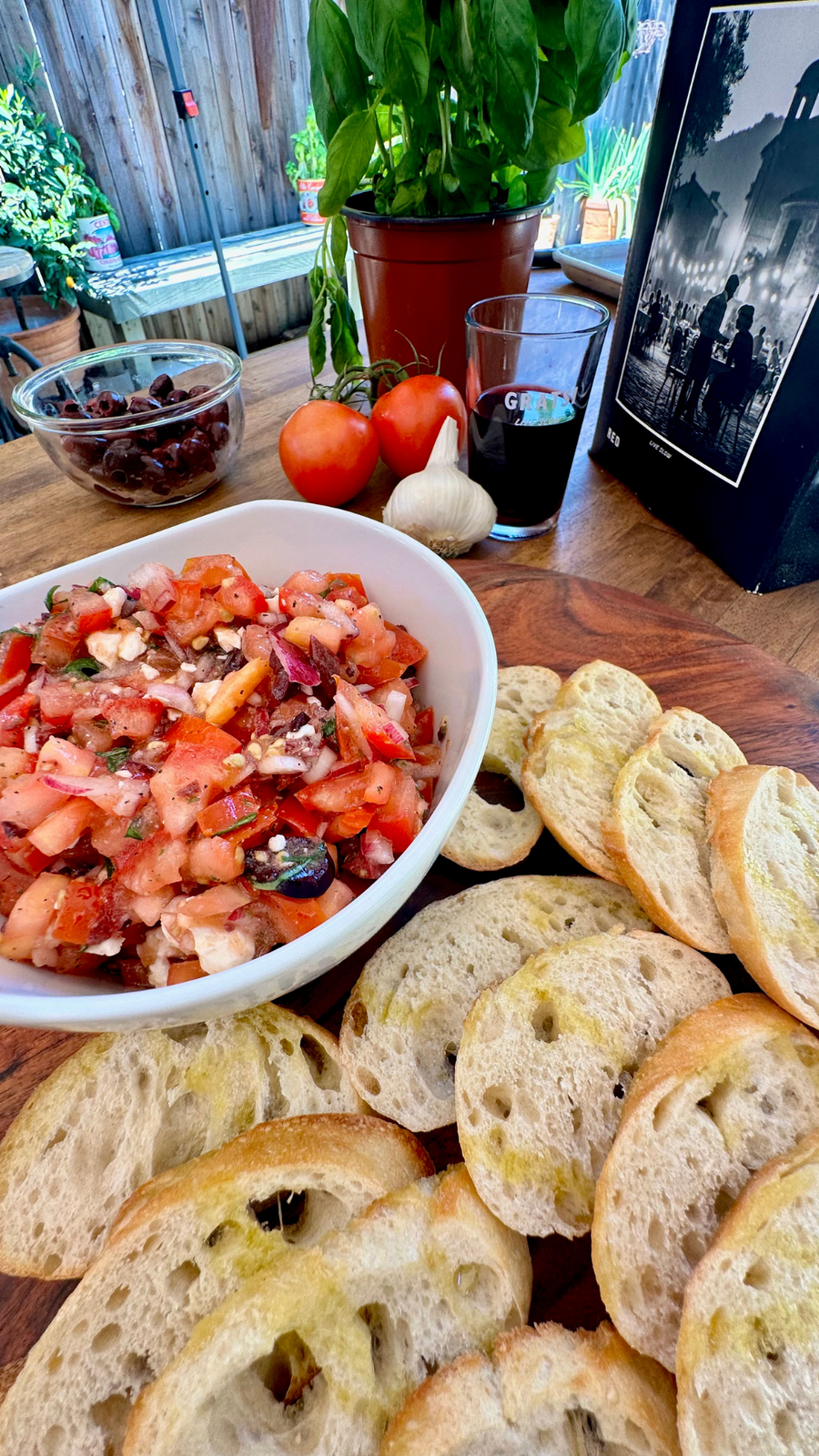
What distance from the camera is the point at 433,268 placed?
8.14 feet

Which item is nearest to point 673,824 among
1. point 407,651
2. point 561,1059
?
point 561,1059

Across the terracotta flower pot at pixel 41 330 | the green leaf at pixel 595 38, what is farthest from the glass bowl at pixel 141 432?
the terracotta flower pot at pixel 41 330

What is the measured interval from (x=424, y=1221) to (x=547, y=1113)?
0.85 feet

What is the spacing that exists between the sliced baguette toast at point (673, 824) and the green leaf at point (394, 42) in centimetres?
189

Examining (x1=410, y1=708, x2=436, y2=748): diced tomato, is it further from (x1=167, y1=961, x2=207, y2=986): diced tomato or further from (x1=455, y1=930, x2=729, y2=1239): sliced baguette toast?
(x1=167, y1=961, x2=207, y2=986): diced tomato

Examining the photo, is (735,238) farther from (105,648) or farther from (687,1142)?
(687,1142)

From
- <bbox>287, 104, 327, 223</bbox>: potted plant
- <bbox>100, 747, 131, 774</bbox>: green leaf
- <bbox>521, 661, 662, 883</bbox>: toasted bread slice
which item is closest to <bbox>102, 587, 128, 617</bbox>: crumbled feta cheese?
<bbox>100, 747, 131, 774</bbox>: green leaf

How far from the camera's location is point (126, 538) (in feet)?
8.06

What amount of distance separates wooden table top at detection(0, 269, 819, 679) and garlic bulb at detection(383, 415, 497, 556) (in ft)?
0.47

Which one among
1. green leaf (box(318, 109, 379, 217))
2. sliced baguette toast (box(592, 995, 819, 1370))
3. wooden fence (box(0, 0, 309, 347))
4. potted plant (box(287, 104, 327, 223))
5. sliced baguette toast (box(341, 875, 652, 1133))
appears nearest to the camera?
sliced baguette toast (box(592, 995, 819, 1370))

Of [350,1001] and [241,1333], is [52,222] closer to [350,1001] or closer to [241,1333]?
[350,1001]

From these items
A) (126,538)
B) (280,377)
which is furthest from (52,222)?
(126,538)

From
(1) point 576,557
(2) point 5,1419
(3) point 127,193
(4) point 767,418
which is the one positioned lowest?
Answer: (3) point 127,193

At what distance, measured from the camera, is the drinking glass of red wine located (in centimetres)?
219
